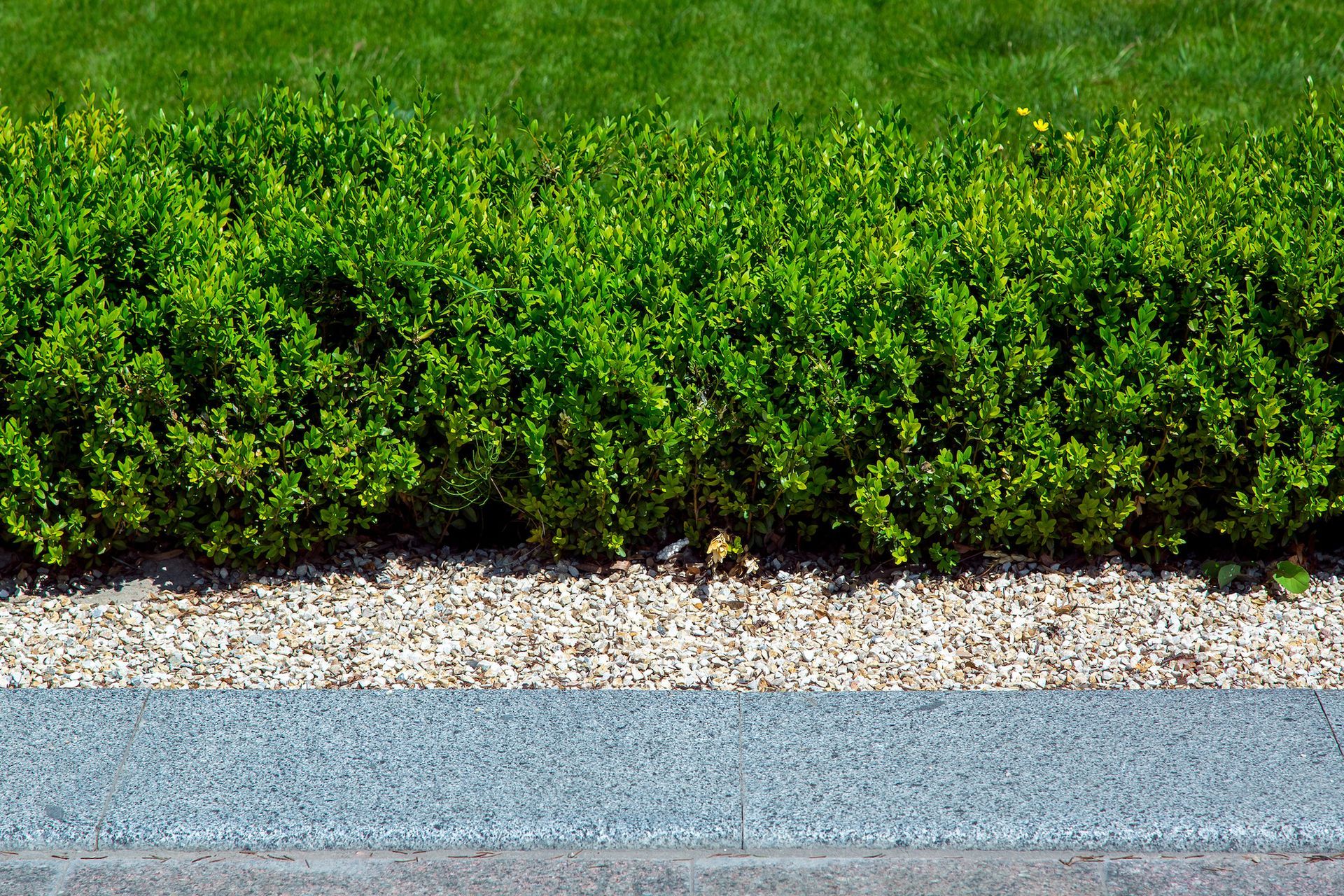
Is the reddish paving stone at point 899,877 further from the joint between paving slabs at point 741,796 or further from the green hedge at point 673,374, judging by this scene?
the green hedge at point 673,374

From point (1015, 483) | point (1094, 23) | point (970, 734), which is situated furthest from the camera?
point (1094, 23)

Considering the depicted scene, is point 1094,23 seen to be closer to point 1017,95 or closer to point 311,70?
point 1017,95

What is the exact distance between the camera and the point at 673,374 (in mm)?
3600

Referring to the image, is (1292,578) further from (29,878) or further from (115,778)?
(29,878)

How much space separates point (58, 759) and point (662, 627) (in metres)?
1.51

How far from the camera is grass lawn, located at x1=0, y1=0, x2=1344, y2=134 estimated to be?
677 cm

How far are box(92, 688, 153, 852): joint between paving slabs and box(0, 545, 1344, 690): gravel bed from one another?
256 mm

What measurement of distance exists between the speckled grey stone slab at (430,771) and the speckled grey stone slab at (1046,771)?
132 millimetres

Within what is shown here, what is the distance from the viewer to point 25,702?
3.19 meters

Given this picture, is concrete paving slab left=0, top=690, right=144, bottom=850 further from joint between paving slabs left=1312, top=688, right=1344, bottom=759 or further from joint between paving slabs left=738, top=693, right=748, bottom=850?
joint between paving slabs left=1312, top=688, right=1344, bottom=759

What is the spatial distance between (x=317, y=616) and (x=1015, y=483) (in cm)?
196

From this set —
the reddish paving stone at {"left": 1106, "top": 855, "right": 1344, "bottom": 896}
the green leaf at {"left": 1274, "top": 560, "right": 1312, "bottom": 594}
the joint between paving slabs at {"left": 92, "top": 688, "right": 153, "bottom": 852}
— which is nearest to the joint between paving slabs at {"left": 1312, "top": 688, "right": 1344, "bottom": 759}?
the reddish paving stone at {"left": 1106, "top": 855, "right": 1344, "bottom": 896}

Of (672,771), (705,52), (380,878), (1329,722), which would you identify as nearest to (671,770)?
(672,771)

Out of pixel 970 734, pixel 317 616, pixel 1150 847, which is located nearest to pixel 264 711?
pixel 317 616
